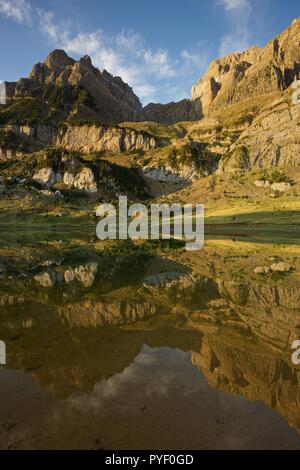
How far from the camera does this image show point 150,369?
15.8m

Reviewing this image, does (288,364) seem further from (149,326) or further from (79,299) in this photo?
(79,299)

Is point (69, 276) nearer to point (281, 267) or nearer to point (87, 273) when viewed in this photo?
point (87, 273)

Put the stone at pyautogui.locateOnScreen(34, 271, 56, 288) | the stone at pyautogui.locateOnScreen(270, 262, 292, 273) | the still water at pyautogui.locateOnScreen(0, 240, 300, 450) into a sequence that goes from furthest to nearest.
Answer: the stone at pyautogui.locateOnScreen(270, 262, 292, 273) → the stone at pyautogui.locateOnScreen(34, 271, 56, 288) → the still water at pyautogui.locateOnScreen(0, 240, 300, 450)

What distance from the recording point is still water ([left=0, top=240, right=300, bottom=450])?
35.1 ft

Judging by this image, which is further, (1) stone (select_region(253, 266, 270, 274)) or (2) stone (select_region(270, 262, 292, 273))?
(2) stone (select_region(270, 262, 292, 273))

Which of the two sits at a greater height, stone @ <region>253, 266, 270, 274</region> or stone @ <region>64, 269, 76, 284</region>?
stone @ <region>253, 266, 270, 274</region>

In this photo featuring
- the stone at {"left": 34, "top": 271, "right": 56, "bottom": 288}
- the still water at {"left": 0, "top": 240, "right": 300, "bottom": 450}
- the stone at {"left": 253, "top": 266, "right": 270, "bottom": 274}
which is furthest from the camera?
the stone at {"left": 253, "top": 266, "right": 270, "bottom": 274}

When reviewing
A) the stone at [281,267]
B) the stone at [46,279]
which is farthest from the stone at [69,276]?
the stone at [281,267]

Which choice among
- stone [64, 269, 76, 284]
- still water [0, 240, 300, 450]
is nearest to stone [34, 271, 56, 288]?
stone [64, 269, 76, 284]

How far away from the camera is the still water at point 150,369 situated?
10.7 meters

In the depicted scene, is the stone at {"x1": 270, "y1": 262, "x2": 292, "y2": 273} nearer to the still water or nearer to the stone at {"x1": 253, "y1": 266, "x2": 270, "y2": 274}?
the stone at {"x1": 253, "y1": 266, "x2": 270, "y2": 274}

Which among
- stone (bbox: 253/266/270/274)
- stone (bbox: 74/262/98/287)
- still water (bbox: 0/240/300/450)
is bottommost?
stone (bbox: 74/262/98/287)

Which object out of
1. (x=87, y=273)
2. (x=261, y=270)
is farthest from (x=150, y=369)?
(x=261, y=270)
